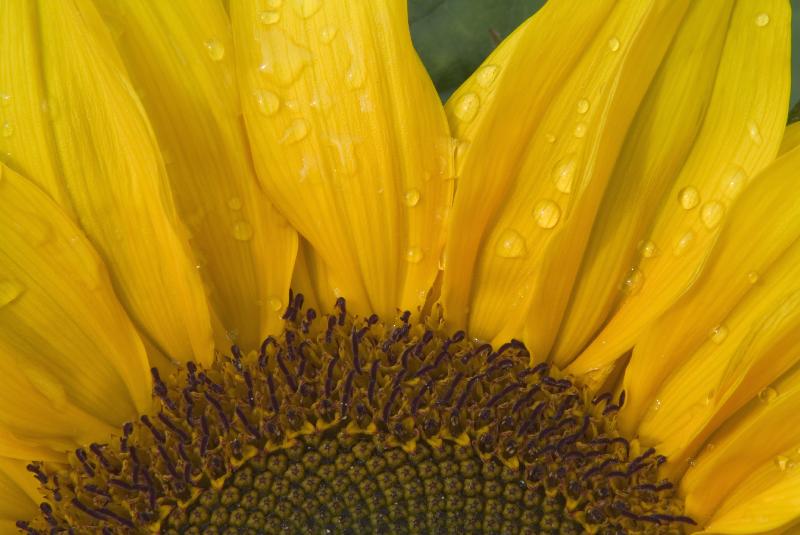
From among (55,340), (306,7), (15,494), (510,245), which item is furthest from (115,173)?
(510,245)

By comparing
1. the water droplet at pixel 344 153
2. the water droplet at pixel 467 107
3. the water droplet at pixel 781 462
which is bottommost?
the water droplet at pixel 781 462

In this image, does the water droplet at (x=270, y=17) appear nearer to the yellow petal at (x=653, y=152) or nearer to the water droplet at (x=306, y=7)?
the water droplet at (x=306, y=7)

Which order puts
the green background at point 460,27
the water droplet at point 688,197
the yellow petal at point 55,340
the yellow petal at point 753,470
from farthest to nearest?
the green background at point 460,27 → the water droplet at point 688,197 → the yellow petal at point 55,340 → the yellow petal at point 753,470

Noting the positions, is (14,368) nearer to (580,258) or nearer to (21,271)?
(21,271)

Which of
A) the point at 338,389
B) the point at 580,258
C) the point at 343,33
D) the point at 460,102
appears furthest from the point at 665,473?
the point at 343,33

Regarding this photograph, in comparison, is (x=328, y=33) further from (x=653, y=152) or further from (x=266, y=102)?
(x=653, y=152)

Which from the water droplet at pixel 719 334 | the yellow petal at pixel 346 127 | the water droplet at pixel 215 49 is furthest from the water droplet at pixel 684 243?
→ the water droplet at pixel 215 49
